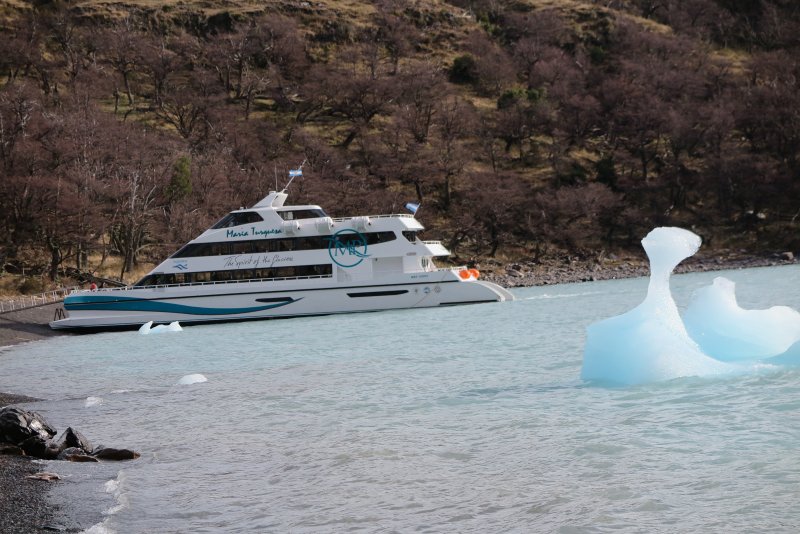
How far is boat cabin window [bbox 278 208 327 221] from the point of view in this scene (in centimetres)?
3397

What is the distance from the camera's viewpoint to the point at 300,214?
34.5 metres

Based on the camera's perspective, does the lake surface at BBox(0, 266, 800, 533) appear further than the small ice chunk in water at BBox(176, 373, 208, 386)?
No

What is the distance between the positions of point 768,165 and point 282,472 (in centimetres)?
6324

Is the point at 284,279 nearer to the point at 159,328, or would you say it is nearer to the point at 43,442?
the point at 159,328

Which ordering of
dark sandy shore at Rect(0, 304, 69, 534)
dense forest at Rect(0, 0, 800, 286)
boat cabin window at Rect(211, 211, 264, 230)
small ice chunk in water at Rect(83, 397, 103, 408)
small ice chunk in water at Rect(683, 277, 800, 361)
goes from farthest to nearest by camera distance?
dense forest at Rect(0, 0, 800, 286) → boat cabin window at Rect(211, 211, 264, 230) → small ice chunk in water at Rect(83, 397, 103, 408) → small ice chunk in water at Rect(683, 277, 800, 361) → dark sandy shore at Rect(0, 304, 69, 534)

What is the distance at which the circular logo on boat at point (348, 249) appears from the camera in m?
33.0

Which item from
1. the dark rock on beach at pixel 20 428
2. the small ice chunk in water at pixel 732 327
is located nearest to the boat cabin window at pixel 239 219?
the dark rock on beach at pixel 20 428

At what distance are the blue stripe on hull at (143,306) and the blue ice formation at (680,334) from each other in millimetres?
22595

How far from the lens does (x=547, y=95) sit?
79688 millimetres

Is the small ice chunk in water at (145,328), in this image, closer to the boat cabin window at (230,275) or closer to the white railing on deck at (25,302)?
the boat cabin window at (230,275)

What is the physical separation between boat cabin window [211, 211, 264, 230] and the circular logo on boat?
3.09 m

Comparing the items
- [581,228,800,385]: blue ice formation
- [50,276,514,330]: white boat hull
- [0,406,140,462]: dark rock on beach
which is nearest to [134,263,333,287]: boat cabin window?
[50,276,514,330]: white boat hull

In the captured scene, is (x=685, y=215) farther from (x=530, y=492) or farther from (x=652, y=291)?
(x=530, y=492)

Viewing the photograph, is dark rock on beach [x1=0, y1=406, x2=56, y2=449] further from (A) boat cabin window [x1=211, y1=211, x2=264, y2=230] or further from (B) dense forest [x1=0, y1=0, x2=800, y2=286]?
(B) dense forest [x1=0, y1=0, x2=800, y2=286]
